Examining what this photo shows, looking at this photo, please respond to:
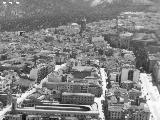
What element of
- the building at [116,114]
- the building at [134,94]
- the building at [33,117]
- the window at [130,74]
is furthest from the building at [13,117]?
the window at [130,74]

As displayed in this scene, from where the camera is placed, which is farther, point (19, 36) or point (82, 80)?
point (19, 36)

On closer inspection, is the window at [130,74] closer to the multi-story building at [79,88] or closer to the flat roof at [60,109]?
the multi-story building at [79,88]

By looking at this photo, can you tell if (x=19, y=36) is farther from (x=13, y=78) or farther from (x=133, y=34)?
(x=13, y=78)

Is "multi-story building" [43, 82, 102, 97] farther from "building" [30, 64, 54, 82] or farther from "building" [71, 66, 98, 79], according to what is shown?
"building" [30, 64, 54, 82]

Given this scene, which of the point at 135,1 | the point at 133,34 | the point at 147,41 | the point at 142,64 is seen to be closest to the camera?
the point at 142,64

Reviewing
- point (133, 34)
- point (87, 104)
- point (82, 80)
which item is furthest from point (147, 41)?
point (87, 104)
